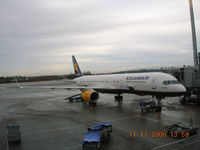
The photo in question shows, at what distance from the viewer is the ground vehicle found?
9.59m

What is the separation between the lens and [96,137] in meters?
10.1

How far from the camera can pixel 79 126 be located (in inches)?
574

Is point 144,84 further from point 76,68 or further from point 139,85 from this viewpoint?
point 76,68

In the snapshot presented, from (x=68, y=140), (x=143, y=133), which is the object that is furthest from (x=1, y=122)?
(x=143, y=133)

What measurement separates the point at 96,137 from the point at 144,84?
40.5 ft

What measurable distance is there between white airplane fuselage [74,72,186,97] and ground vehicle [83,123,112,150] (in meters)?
9.49

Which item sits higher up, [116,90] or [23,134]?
[116,90]

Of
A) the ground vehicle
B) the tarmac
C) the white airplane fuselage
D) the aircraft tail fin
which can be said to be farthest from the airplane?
the ground vehicle

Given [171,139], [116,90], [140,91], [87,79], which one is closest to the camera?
[171,139]

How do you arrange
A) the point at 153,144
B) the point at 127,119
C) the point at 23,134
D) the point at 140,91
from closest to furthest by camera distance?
the point at 153,144, the point at 23,134, the point at 127,119, the point at 140,91

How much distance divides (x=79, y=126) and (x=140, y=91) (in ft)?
32.1

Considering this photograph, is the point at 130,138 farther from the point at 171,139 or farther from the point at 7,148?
the point at 7,148

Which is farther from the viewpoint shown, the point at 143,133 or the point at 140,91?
the point at 140,91

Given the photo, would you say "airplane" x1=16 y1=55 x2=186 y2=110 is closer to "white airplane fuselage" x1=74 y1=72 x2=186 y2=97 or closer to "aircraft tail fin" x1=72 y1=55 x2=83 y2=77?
"white airplane fuselage" x1=74 y1=72 x2=186 y2=97
